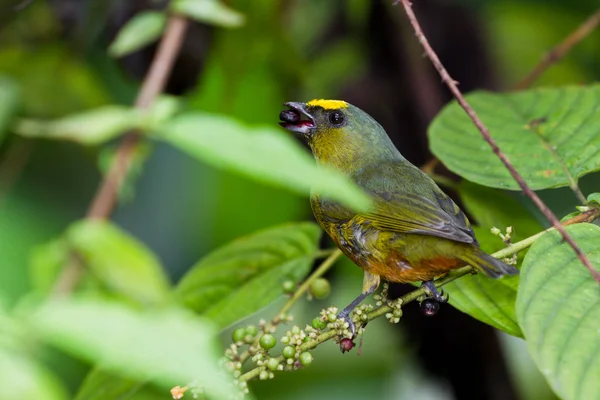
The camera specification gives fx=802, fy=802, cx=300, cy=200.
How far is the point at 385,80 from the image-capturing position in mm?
3309

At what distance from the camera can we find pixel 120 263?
0.81 meters

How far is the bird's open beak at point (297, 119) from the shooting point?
2.26 m

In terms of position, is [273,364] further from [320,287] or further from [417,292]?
[320,287]

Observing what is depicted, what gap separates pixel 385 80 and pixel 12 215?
155cm

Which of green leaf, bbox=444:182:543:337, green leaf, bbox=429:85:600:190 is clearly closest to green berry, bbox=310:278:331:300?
green leaf, bbox=444:182:543:337

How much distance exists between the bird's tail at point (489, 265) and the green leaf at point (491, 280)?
11 cm

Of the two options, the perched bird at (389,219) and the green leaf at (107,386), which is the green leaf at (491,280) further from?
the green leaf at (107,386)

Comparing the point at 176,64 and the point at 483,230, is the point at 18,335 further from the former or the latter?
the point at 176,64

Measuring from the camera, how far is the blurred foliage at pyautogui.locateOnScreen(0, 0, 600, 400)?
1.75 meters

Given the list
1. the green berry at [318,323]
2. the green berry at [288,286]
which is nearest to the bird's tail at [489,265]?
the green berry at [318,323]

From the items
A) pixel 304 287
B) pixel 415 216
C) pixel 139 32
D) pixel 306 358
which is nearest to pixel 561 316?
pixel 306 358

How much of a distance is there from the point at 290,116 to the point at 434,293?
0.76 m

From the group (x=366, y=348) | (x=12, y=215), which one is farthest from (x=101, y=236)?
(x=366, y=348)

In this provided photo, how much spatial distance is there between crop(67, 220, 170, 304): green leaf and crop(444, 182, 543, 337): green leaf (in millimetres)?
928
